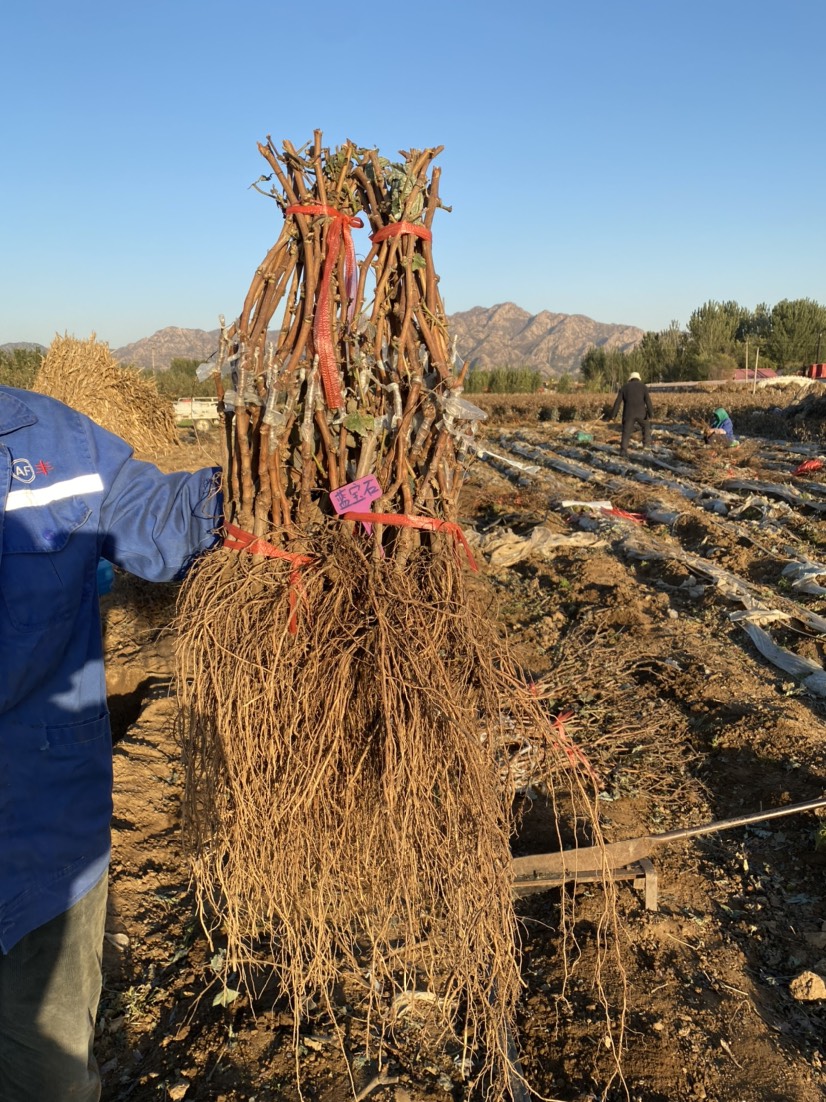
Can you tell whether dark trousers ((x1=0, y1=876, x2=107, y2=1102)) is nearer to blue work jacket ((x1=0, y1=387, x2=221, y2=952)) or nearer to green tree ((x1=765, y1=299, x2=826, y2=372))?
blue work jacket ((x1=0, y1=387, x2=221, y2=952))

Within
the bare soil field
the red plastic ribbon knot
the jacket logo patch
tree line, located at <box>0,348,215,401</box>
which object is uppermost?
tree line, located at <box>0,348,215,401</box>

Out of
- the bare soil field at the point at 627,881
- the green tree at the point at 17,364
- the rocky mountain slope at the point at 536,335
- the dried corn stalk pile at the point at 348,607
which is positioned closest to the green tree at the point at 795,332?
the green tree at the point at 17,364

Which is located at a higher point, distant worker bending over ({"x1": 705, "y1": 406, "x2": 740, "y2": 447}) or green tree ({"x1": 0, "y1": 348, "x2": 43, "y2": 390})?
green tree ({"x1": 0, "y1": 348, "x2": 43, "y2": 390})

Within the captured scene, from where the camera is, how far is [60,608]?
1438mm

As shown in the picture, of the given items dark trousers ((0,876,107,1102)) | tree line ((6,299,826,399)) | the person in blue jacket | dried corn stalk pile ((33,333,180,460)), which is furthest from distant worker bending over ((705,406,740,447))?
tree line ((6,299,826,399))

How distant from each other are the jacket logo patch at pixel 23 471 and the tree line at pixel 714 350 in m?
37.4

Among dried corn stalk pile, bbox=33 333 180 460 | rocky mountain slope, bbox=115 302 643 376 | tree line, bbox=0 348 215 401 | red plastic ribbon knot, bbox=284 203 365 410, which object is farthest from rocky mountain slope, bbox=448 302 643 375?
red plastic ribbon knot, bbox=284 203 365 410

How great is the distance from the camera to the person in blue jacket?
1.36m

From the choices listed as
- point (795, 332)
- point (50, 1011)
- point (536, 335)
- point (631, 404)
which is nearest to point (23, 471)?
point (50, 1011)

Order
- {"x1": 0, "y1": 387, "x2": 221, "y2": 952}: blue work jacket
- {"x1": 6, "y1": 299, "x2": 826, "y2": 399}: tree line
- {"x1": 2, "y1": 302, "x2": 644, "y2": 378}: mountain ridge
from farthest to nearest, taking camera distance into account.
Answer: {"x1": 2, "y1": 302, "x2": 644, "y2": 378}: mountain ridge, {"x1": 6, "y1": 299, "x2": 826, "y2": 399}: tree line, {"x1": 0, "y1": 387, "x2": 221, "y2": 952}: blue work jacket

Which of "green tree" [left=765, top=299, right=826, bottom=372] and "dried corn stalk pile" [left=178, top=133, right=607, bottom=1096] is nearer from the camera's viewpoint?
"dried corn stalk pile" [left=178, top=133, right=607, bottom=1096]

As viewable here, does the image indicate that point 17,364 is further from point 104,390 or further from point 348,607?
point 348,607

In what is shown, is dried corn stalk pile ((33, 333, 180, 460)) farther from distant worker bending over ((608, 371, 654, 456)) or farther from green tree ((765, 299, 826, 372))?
green tree ((765, 299, 826, 372))

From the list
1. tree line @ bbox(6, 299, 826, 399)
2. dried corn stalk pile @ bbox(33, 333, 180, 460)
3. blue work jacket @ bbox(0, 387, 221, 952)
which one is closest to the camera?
blue work jacket @ bbox(0, 387, 221, 952)
